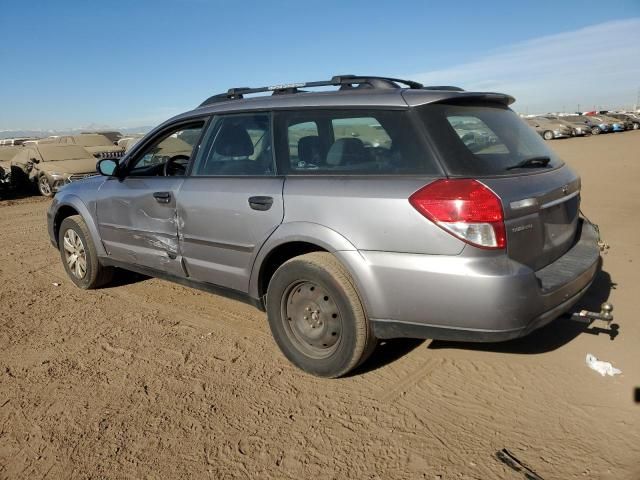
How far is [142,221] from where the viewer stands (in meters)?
4.31

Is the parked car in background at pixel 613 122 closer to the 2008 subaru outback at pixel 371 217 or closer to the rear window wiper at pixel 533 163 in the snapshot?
the rear window wiper at pixel 533 163

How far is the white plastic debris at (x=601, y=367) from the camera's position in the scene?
321cm

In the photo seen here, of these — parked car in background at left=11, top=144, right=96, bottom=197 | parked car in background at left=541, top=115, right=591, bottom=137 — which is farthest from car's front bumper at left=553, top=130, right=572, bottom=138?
parked car in background at left=11, top=144, right=96, bottom=197

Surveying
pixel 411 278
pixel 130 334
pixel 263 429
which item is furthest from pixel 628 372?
pixel 130 334

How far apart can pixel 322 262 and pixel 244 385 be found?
3.08ft

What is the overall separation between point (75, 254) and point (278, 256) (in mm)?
2874

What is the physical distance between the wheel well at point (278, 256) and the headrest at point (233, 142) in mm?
775

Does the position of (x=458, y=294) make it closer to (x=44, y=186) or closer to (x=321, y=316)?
(x=321, y=316)

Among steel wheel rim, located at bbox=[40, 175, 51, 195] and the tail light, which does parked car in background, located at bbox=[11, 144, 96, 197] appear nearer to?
steel wheel rim, located at bbox=[40, 175, 51, 195]

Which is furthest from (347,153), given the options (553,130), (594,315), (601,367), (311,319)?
(553,130)

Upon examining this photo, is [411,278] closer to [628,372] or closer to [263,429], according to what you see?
[263,429]

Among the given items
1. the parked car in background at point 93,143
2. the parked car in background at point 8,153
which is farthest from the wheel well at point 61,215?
the parked car in background at point 8,153

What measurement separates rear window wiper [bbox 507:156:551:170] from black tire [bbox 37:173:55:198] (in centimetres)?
1303

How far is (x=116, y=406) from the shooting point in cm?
306
